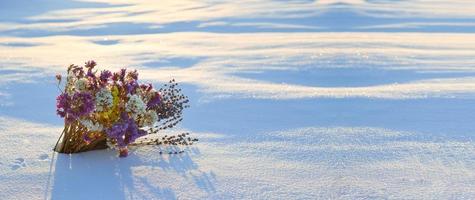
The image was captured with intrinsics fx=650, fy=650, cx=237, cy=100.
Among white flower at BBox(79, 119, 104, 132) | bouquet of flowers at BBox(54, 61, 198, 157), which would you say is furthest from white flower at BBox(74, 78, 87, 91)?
white flower at BBox(79, 119, 104, 132)

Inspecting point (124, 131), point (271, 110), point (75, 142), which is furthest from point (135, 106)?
point (271, 110)

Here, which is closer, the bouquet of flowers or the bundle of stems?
the bouquet of flowers

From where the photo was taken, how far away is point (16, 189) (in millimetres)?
2627

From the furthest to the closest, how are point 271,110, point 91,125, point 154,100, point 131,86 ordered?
point 271,110, point 154,100, point 131,86, point 91,125

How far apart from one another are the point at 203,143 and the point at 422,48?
343 centimetres

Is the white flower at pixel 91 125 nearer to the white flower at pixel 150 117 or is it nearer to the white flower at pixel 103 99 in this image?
the white flower at pixel 103 99

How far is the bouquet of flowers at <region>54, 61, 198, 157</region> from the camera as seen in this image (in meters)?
2.83

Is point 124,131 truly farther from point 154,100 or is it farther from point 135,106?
point 154,100

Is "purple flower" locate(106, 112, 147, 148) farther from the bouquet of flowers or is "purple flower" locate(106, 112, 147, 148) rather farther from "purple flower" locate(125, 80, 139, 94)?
"purple flower" locate(125, 80, 139, 94)

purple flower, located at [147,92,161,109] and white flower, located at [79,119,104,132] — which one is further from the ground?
purple flower, located at [147,92,161,109]

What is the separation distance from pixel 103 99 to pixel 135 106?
0.15m

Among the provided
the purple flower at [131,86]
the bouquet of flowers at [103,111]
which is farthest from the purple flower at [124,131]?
the purple flower at [131,86]

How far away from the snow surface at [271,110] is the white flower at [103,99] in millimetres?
266

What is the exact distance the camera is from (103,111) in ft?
9.59
